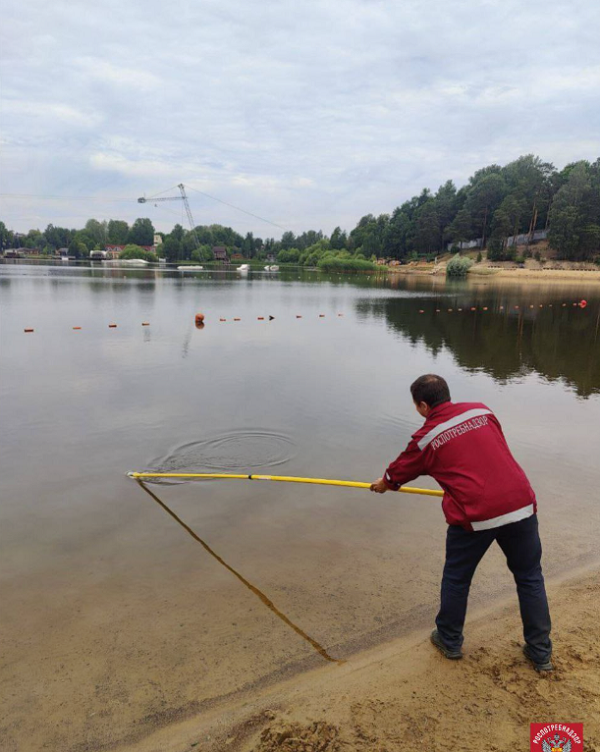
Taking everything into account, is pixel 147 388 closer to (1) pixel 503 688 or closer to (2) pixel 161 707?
(2) pixel 161 707

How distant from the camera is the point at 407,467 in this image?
3869 mm

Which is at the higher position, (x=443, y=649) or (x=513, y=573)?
(x=513, y=573)

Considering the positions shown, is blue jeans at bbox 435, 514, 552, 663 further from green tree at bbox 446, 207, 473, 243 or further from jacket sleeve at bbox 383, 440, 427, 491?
green tree at bbox 446, 207, 473, 243

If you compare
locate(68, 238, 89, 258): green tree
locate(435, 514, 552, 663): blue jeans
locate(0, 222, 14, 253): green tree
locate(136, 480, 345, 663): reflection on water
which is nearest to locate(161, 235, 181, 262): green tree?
locate(68, 238, 89, 258): green tree

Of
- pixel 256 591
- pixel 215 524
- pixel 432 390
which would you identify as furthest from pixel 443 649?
pixel 215 524

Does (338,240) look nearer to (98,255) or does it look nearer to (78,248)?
(98,255)

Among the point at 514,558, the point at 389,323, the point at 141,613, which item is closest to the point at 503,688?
the point at 514,558

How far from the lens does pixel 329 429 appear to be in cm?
952

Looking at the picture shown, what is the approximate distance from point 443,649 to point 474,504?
1.37m

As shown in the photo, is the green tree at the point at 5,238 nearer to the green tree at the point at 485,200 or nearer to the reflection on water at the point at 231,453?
the green tree at the point at 485,200

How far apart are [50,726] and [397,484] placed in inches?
119

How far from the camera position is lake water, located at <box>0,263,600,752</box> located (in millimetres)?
3812

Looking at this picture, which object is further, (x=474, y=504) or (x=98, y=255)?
(x=98, y=255)

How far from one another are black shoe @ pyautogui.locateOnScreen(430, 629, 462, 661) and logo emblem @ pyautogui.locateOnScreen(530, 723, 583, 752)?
2.49 feet
